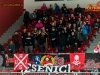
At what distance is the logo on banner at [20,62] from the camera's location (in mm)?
14847

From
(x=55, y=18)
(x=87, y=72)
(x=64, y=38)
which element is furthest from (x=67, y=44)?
(x=87, y=72)

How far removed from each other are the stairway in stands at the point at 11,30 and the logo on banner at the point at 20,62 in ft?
25.9

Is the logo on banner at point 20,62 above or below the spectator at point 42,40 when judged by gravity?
below

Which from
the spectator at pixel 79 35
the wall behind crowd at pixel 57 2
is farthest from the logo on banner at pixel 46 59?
the wall behind crowd at pixel 57 2

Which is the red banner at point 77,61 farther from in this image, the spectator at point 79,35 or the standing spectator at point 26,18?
the standing spectator at point 26,18

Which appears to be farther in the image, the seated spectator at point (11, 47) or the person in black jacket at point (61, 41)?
the seated spectator at point (11, 47)

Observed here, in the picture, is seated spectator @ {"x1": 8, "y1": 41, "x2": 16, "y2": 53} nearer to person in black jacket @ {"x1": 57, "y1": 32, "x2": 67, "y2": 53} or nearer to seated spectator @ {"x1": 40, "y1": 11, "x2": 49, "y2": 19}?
person in black jacket @ {"x1": 57, "y1": 32, "x2": 67, "y2": 53}

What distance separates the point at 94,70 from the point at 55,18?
9689mm

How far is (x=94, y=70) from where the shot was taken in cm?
1451

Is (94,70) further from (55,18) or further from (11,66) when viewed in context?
(55,18)

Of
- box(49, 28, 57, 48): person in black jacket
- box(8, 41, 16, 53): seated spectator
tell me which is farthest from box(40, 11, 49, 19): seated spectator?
box(8, 41, 16, 53): seated spectator

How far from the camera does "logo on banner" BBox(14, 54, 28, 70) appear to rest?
14.8 m

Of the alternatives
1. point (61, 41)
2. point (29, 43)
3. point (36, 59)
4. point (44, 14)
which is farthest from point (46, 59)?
point (44, 14)

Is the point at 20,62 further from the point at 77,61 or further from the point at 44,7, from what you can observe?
the point at 44,7
